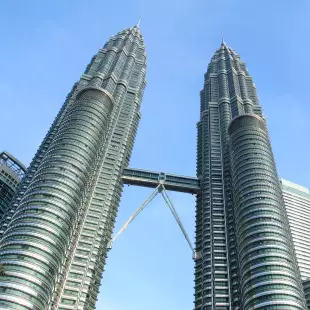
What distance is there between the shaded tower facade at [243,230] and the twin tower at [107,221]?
0.33m

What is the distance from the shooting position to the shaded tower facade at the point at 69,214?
343 ft

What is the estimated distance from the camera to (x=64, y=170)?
131 metres

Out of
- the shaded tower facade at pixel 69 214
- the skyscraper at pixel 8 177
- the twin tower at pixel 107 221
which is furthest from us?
the skyscraper at pixel 8 177

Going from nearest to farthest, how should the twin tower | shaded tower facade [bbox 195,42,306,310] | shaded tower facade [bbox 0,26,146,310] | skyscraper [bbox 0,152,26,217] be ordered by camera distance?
shaded tower facade [bbox 0,26,146,310], the twin tower, shaded tower facade [bbox 195,42,306,310], skyscraper [bbox 0,152,26,217]

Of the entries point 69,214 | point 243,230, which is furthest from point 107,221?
point 243,230

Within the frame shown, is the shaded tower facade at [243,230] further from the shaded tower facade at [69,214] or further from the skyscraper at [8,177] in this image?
the skyscraper at [8,177]

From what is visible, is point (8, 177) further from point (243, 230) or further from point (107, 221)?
point (243, 230)

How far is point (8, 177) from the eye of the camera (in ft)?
580

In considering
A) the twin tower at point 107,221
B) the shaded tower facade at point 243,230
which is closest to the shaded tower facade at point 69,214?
the twin tower at point 107,221

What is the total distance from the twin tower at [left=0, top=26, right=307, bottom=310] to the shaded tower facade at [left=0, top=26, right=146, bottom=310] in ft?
0.95

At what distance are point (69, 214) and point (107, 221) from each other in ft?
83.0

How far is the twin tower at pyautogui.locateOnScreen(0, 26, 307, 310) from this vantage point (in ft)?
351

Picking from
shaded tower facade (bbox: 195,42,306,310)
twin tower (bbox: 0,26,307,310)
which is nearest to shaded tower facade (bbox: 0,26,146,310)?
twin tower (bbox: 0,26,307,310)

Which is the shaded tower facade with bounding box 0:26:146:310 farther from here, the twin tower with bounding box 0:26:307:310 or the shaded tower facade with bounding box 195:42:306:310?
the shaded tower facade with bounding box 195:42:306:310
